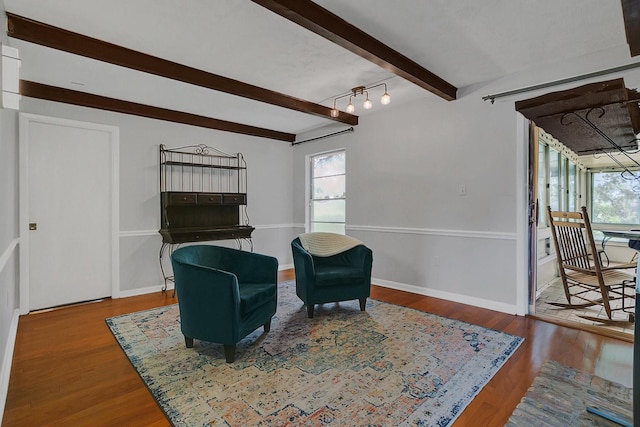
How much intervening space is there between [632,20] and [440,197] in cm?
284

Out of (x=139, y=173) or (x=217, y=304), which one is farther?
(x=139, y=173)

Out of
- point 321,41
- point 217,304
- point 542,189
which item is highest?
point 321,41

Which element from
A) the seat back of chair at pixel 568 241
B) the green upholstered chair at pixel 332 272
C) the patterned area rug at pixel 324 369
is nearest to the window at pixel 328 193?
the green upholstered chair at pixel 332 272

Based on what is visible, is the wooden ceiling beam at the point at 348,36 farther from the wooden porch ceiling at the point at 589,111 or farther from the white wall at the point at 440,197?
the wooden porch ceiling at the point at 589,111

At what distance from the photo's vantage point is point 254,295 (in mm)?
2494

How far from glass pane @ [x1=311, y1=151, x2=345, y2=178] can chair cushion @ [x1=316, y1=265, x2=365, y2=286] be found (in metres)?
2.17

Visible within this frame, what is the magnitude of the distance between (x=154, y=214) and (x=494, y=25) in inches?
169

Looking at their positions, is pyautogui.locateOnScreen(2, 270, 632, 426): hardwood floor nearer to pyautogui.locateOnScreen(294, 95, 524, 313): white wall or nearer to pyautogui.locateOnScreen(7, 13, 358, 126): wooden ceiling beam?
pyautogui.locateOnScreen(294, 95, 524, 313): white wall

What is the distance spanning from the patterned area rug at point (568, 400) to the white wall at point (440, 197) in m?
1.29

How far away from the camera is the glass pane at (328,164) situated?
5.12 meters

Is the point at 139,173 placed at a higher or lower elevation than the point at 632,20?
lower

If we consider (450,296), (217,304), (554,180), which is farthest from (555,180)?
(217,304)

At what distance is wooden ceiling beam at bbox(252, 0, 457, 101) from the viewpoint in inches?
76.9

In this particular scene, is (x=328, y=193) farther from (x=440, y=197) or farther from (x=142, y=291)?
(x=142, y=291)
